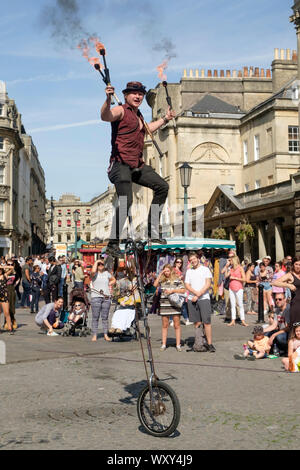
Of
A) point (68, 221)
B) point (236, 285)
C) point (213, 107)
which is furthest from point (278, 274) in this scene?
point (68, 221)

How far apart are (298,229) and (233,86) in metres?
35.8

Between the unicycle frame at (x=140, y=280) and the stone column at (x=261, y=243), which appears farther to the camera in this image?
the stone column at (x=261, y=243)

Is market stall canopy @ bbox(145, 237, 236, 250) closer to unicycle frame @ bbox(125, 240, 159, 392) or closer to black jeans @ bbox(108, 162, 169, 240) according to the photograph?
black jeans @ bbox(108, 162, 169, 240)

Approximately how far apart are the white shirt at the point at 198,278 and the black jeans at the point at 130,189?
19.7 ft

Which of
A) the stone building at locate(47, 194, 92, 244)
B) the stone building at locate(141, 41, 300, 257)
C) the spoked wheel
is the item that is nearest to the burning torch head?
the spoked wheel

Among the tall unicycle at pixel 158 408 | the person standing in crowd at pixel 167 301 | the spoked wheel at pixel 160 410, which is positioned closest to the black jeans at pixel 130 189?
the tall unicycle at pixel 158 408

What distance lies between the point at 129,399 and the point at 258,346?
4.32 metres

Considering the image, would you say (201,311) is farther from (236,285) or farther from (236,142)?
(236,142)

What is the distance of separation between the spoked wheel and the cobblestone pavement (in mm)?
103

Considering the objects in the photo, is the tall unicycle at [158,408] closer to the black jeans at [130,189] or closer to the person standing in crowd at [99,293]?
the black jeans at [130,189]

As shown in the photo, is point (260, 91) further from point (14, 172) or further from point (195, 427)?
point (195, 427)

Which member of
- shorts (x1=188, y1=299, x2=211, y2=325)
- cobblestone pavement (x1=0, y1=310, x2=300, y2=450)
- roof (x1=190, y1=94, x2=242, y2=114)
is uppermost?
roof (x1=190, y1=94, x2=242, y2=114)

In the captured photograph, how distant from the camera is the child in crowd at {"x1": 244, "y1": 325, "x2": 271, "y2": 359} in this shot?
36.1ft

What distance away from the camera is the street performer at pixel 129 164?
6148 millimetres
